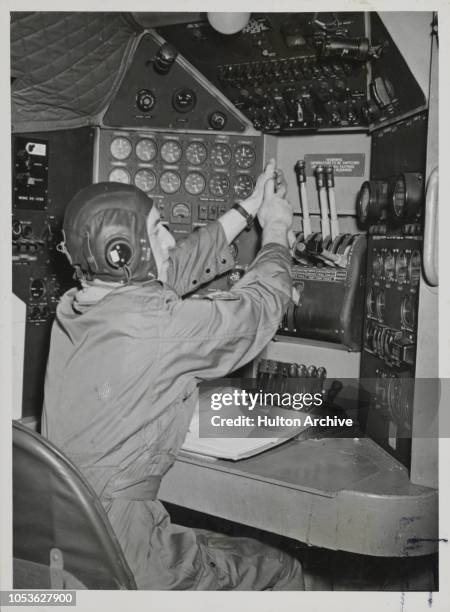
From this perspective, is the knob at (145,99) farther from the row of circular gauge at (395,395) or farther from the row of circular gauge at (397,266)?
the row of circular gauge at (395,395)

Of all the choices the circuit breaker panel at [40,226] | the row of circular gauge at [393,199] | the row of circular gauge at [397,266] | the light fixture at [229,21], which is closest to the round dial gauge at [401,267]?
the row of circular gauge at [397,266]

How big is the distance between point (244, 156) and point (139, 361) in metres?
→ 1.62

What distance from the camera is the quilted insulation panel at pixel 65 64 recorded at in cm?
233

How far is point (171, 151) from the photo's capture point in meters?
2.97

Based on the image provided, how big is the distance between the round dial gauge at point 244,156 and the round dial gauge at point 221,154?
4 centimetres

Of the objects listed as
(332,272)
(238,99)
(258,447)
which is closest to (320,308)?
(332,272)

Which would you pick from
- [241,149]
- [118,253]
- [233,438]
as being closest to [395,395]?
[233,438]

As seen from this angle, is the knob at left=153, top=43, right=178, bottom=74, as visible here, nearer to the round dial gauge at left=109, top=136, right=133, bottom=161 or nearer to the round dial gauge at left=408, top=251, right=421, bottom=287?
the round dial gauge at left=109, top=136, right=133, bottom=161

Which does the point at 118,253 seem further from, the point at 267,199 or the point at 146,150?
the point at 146,150

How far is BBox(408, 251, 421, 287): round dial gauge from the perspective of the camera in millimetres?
1896

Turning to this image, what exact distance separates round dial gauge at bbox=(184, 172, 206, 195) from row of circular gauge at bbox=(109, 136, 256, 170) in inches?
2.6

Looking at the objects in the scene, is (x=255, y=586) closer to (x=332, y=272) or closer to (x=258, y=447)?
→ (x=258, y=447)

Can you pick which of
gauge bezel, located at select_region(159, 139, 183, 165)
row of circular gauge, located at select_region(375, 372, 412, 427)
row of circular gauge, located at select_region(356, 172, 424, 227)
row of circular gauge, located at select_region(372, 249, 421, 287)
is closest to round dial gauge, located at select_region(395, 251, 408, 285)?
row of circular gauge, located at select_region(372, 249, 421, 287)

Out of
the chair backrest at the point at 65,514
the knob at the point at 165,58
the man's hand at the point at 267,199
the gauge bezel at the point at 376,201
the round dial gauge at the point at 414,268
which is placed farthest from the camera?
the knob at the point at 165,58
